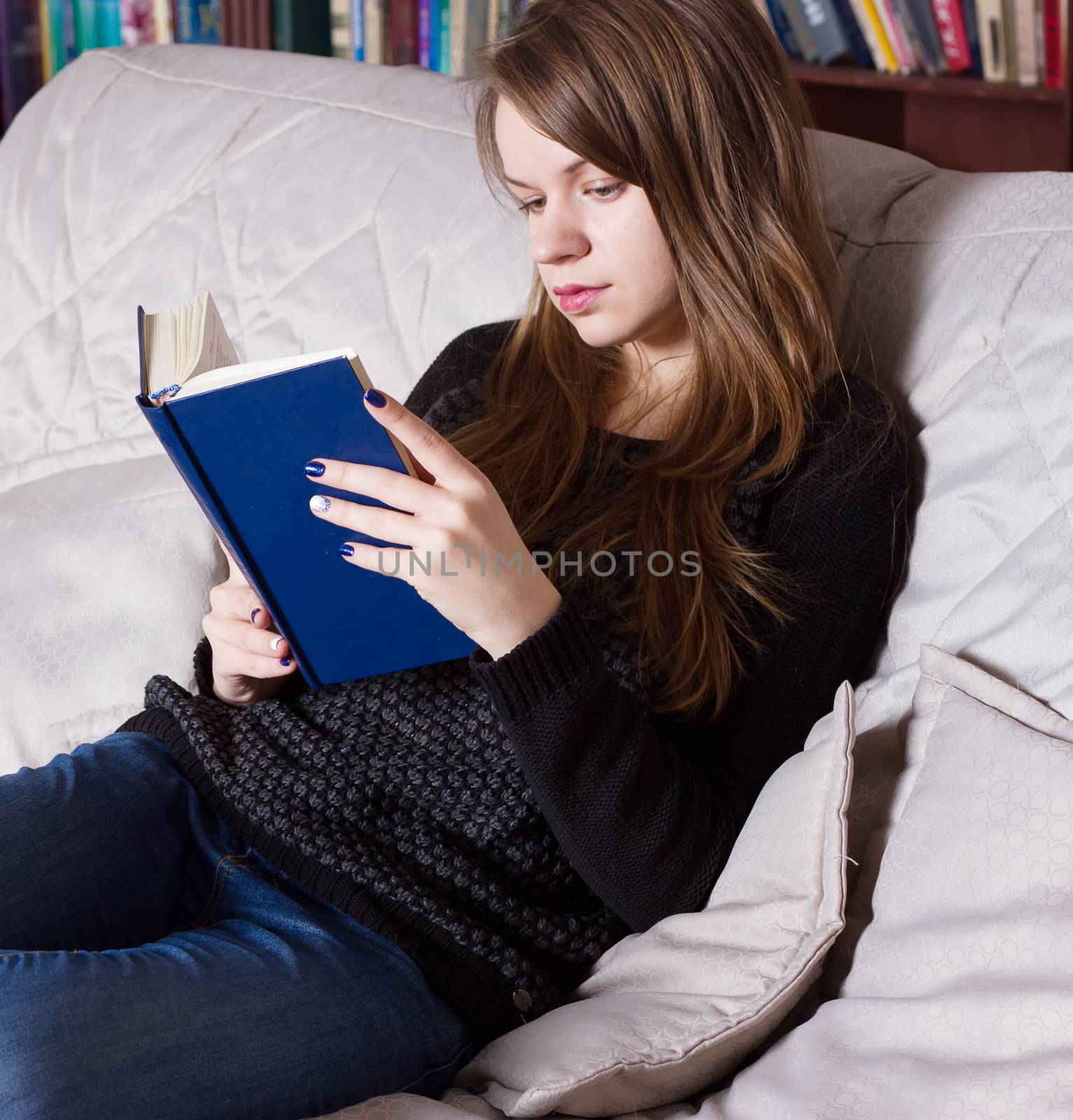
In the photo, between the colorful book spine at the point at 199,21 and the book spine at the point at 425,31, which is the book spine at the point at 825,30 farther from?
the colorful book spine at the point at 199,21

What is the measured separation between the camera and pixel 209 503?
851 millimetres

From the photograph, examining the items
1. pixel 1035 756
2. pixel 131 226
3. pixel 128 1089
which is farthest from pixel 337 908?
pixel 131 226

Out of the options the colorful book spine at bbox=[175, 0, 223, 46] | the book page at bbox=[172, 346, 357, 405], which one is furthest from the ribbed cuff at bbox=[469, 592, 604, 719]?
the colorful book spine at bbox=[175, 0, 223, 46]

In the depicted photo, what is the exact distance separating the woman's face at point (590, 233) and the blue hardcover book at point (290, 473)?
26 centimetres

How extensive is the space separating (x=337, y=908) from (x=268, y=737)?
0.52ft

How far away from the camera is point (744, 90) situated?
1021 mm

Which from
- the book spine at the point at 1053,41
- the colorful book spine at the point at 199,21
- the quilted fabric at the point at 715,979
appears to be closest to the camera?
the quilted fabric at the point at 715,979

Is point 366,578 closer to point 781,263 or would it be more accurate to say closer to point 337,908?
point 337,908

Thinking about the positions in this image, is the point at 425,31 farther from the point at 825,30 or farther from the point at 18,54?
the point at 18,54

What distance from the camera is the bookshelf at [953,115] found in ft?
5.95

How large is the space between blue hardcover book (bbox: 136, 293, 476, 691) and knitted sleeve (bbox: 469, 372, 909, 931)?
0.28 ft

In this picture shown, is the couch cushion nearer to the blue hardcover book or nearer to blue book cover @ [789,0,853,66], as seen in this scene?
the blue hardcover book

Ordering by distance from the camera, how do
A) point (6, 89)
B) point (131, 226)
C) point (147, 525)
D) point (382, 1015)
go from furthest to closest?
point (6, 89) → point (131, 226) → point (147, 525) → point (382, 1015)

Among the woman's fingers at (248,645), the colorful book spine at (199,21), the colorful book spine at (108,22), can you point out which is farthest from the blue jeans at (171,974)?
the colorful book spine at (108,22)
